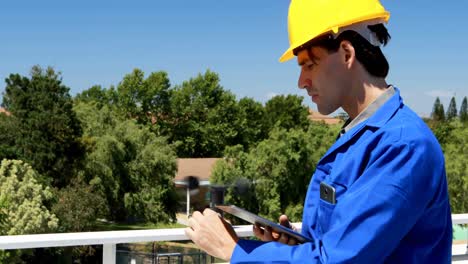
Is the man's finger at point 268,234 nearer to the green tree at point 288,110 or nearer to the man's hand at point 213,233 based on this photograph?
the man's hand at point 213,233

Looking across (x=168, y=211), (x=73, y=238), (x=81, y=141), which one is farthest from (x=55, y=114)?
(x=73, y=238)

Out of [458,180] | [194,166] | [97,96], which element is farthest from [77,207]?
[97,96]

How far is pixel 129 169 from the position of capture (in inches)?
1516

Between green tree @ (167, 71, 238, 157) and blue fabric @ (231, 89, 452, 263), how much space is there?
1947 inches

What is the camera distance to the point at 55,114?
35.3 m

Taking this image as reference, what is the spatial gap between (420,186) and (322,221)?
0.63 feet

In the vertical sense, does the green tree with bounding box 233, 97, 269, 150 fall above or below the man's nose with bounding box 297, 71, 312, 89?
above

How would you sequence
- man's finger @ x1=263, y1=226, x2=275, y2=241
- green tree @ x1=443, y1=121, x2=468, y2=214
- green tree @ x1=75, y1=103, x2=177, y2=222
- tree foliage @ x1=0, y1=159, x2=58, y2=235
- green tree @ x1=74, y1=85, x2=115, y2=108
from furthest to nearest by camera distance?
green tree @ x1=74, y1=85, x2=115, y2=108
green tree @ x1=75, y1=103, x2=177, y2=222
green tree @ x1=443, y1=121, x2=468, y2=214
tree foliage @ x1=0, y1=159, x2=58, y2=235
man's finger @ x1=263, y1=226, x2=275, y2=241

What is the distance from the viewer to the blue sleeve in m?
0.96

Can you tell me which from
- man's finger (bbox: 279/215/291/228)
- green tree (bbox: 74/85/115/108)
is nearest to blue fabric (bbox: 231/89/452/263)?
man's finger (bbox: 279/215/291/228)

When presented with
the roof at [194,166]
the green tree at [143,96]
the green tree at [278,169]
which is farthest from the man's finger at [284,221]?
the green tree at [143,96]

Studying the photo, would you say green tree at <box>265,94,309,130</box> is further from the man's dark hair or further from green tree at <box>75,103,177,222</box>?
the man's dark hair

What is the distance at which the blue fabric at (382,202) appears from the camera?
96 cm

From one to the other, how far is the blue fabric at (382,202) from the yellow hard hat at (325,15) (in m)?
0.16
